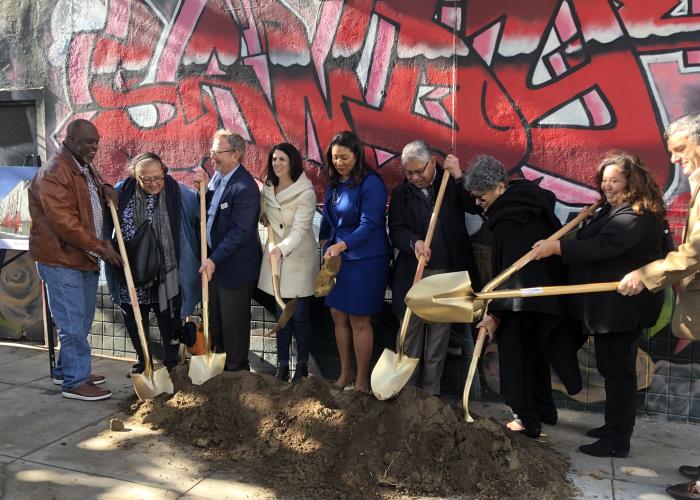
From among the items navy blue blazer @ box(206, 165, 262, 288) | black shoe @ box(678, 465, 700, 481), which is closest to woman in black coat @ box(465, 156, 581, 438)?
black shoe @ box(678, 465, 700, 481)

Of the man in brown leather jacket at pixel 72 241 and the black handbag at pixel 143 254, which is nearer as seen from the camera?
the man in brown leather jacket at pixel 72 241

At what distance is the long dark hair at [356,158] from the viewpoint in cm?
449

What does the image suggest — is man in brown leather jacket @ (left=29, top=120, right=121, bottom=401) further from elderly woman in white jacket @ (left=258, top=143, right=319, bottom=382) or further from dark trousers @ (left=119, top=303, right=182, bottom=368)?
elderly woman in white jacket @ (left=258, top=143, right=319, bottom=382)

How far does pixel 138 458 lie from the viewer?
374 centimetres

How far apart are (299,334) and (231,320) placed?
1.75 ft

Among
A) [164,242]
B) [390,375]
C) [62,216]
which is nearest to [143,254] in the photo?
[164,242]

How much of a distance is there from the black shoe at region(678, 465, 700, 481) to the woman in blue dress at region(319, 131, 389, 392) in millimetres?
2098

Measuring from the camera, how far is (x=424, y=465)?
135 inches

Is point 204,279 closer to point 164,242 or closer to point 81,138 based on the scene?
point 164,242

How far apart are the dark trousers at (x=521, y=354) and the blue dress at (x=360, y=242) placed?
38.8 inches

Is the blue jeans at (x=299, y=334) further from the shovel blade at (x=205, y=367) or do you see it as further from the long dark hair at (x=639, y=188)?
the long dark hair at (x=639, y=188)

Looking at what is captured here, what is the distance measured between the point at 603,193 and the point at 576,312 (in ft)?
2.37

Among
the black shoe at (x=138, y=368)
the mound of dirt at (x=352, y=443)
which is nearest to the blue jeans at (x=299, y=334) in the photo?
the mound of dirt at (x=352, y=443)

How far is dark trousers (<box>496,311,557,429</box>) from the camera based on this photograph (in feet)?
13.0
